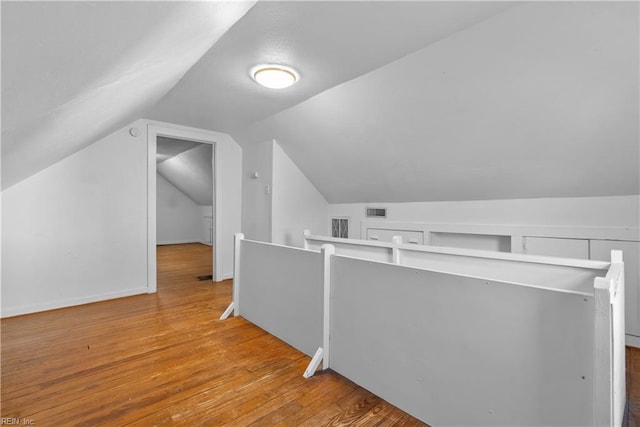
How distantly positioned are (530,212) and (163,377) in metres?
3.13

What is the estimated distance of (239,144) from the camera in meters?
4.25

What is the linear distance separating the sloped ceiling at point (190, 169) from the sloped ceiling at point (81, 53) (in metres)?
4.19

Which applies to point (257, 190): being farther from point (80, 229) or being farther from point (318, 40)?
point (318, 40)

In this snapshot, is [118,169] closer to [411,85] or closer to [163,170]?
[411,85]

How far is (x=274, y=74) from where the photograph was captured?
2.19 m

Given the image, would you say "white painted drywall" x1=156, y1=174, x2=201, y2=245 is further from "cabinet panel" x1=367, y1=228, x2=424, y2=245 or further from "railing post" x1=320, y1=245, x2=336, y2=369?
"railing post" x1=320, y1=245, x2=336, y2=369

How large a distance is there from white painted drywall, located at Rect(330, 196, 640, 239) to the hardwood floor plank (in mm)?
966

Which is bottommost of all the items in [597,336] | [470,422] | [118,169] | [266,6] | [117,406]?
[117,406]

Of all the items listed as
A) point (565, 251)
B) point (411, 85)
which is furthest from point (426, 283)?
point (565, 251)

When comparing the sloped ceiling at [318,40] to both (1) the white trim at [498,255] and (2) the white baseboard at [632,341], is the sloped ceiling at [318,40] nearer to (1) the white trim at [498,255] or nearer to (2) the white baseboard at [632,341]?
(1) the white trim at [498,255]

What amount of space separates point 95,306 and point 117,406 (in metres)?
2.00

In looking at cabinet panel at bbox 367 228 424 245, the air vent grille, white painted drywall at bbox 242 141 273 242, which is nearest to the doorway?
white painted drywall at bbox 242 141 273 242

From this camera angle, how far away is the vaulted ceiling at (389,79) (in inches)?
35.7

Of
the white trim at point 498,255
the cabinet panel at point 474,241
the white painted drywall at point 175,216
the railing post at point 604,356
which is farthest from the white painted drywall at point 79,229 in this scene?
the white painted drywall at point 175,216
